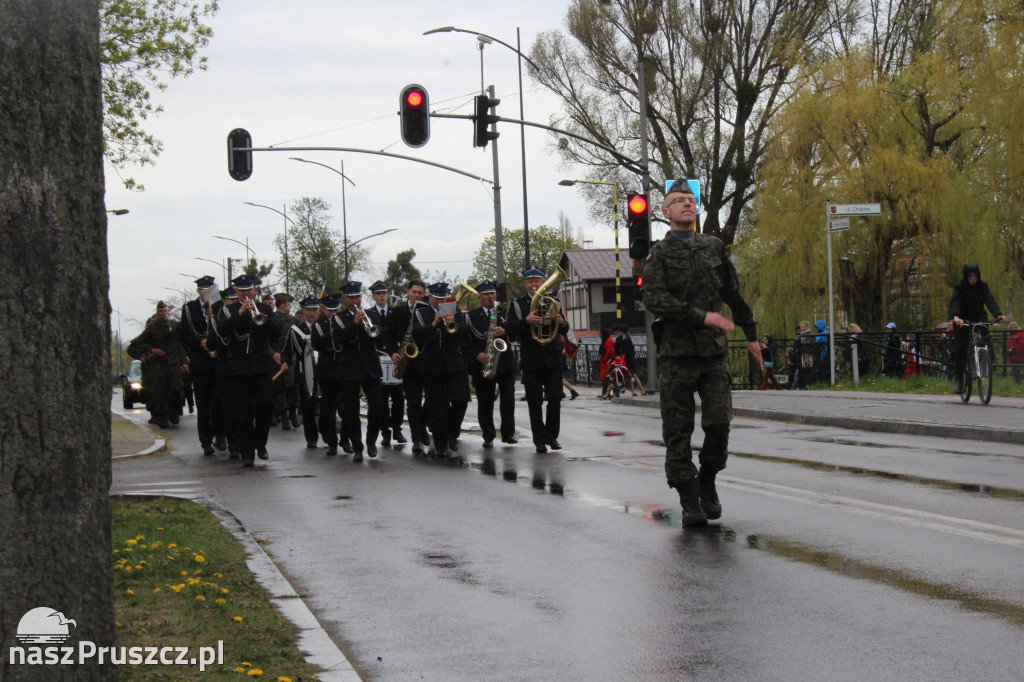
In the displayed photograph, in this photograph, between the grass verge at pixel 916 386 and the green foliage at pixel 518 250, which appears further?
the green foliage at pixel 518 250

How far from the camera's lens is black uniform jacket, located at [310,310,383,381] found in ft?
49.1

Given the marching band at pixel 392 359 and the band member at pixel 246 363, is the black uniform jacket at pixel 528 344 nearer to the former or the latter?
the marching band at pixel 392 359

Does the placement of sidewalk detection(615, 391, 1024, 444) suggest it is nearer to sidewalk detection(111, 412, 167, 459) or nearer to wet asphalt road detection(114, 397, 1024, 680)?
wet asphalt road detection(114, 397, 1024, 680)

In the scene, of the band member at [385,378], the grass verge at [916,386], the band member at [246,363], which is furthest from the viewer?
the grass verge at [916,386]

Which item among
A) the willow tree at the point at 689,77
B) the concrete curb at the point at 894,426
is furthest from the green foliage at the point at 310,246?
the concrete curb at the point at 894,426

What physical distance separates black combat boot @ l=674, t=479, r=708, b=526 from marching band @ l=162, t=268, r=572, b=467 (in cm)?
596

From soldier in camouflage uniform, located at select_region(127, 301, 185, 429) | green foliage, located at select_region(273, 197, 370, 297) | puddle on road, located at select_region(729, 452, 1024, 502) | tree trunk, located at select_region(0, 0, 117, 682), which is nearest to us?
tree trunk, located at select_region(0, 0, 117, 682)

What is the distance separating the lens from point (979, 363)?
17875mm

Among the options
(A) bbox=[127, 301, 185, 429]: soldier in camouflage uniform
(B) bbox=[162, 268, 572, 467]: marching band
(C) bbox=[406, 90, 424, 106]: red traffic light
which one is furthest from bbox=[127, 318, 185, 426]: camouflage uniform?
(B) bbox=[162, 268, 572, 467]: marching band

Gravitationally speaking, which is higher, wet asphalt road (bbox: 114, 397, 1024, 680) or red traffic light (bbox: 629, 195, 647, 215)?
red traffic light (bbox: 629, 195, 647, 215)

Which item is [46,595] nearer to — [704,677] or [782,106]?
[704,677]

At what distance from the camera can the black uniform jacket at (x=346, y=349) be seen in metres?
15.0

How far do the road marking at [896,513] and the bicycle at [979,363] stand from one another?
8396 millimetres

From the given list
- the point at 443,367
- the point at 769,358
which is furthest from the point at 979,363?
the point at 769,358
